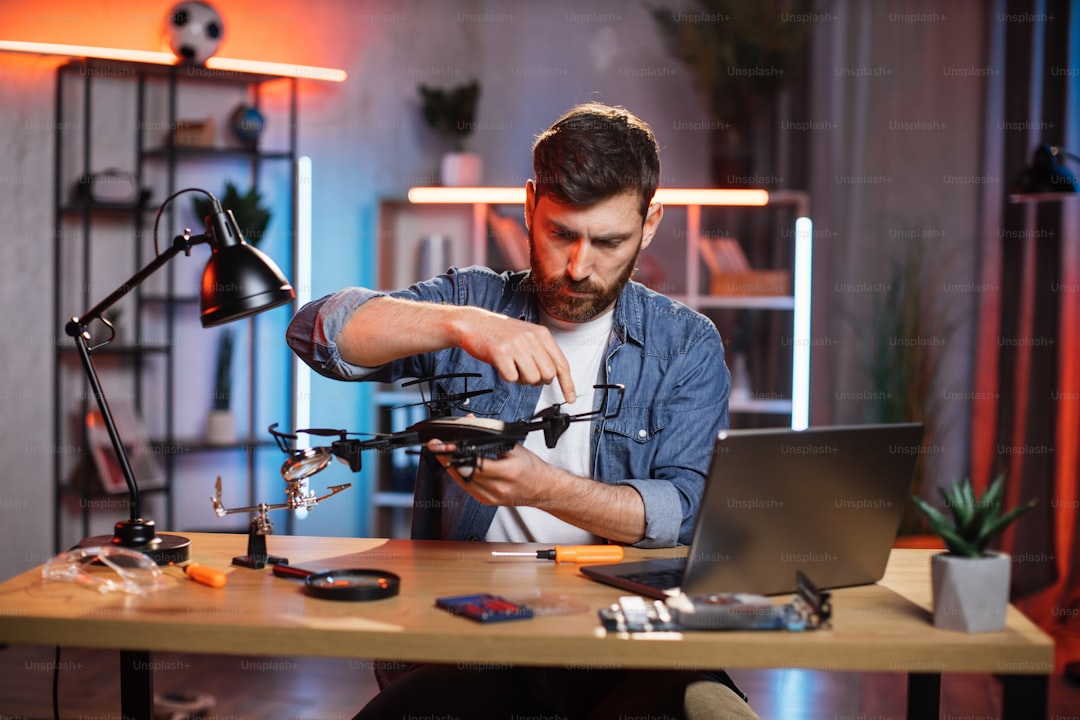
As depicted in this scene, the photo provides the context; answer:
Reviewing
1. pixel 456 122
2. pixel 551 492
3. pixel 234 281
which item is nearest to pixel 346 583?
pixel 551 492

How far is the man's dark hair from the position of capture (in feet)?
5.99

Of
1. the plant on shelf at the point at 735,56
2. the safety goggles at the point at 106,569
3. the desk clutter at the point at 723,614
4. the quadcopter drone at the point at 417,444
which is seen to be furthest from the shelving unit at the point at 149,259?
the desk clutter at the point at 723,614

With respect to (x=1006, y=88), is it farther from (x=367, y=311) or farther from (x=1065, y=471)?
(x=367, y=311)

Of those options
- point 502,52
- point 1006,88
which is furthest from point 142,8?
point 1006,88

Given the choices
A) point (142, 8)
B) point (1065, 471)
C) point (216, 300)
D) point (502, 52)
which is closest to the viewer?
point (216, 300)

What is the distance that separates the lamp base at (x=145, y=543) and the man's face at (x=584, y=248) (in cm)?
81

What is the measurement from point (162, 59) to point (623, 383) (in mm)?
2729

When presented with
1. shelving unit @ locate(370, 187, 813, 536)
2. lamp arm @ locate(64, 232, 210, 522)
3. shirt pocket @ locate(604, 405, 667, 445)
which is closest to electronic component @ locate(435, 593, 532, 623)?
lamp arm @ locate(64, 232, 210, 522)

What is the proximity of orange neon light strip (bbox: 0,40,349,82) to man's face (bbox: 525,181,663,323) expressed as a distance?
244 centimetres

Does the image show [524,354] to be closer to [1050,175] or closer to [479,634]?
[479,634]

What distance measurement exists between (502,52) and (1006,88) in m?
2.18

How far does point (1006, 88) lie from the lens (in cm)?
406

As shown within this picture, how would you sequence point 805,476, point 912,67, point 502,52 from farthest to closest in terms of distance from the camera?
point 502,52 → point 912,67 → point 805,476

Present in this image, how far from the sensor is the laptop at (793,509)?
50.3 inches
